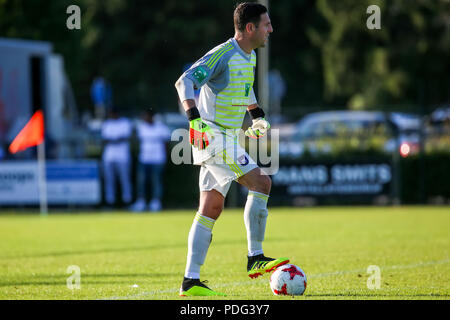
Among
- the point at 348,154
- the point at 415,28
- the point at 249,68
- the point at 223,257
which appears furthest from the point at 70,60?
Result: the point at 249,68

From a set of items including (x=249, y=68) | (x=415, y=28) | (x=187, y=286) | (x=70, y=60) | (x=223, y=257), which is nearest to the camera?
(x=187, y=286)

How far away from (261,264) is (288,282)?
1.74ft

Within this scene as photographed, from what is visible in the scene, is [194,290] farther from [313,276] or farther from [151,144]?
[151,144]

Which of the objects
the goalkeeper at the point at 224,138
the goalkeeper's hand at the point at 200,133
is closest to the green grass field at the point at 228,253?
the goalkeeper at the point at 224,138

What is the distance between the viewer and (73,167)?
18.4 metres

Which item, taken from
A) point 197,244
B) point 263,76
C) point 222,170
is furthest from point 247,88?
point 263,76

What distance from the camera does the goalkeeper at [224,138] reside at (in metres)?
6.43

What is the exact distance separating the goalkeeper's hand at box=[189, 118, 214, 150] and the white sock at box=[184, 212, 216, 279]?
2.23ft

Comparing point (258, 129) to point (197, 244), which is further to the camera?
point (258, 129)

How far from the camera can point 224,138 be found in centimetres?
670

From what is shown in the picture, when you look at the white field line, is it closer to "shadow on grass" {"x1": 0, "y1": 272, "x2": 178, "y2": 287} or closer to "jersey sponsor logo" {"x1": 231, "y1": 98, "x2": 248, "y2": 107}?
"shadow on grass" {"x1": 0, "y1": 272, "x2": 178, "y2": 287}

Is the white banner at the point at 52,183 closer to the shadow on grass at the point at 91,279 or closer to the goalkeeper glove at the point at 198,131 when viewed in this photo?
the shadow on grass at the point at 91,279
